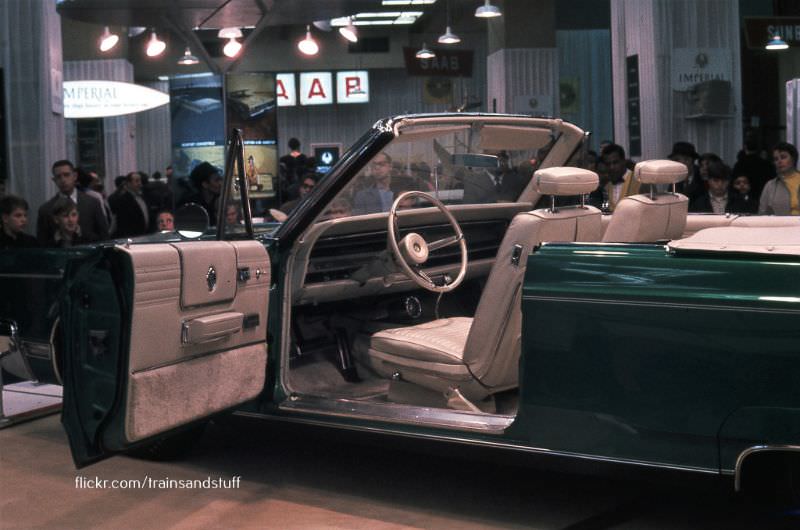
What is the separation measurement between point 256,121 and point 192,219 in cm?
697

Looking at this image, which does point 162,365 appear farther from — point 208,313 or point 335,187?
point 335,187

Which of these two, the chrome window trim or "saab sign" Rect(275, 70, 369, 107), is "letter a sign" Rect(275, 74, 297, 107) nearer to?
"saab sign" Rect(275, 70, 369, 107)

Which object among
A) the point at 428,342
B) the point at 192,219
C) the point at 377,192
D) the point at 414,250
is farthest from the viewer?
the point at 192,219

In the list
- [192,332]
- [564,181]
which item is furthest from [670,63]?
[192,332]

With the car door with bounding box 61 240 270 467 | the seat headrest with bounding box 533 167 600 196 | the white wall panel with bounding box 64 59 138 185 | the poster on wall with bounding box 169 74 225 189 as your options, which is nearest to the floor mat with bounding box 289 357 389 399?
the car door with bounding box 61 240 270 467

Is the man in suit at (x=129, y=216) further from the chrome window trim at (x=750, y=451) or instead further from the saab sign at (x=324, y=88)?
the saab sign at (x=324, y=88)

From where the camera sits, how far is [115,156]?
20.8 m

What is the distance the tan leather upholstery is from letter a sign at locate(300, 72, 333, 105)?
24451 millimetres

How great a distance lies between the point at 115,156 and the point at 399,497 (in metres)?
17.7

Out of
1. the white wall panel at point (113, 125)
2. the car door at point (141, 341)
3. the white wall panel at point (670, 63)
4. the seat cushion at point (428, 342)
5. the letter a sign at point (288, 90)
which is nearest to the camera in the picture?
the car door at point (141, 341)

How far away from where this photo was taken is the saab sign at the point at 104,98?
17219 millimetres

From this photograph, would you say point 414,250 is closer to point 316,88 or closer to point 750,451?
point 750,451

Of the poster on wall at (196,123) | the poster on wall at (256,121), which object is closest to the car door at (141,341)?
the poster on wall at (256,121)

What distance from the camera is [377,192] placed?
462 cm
